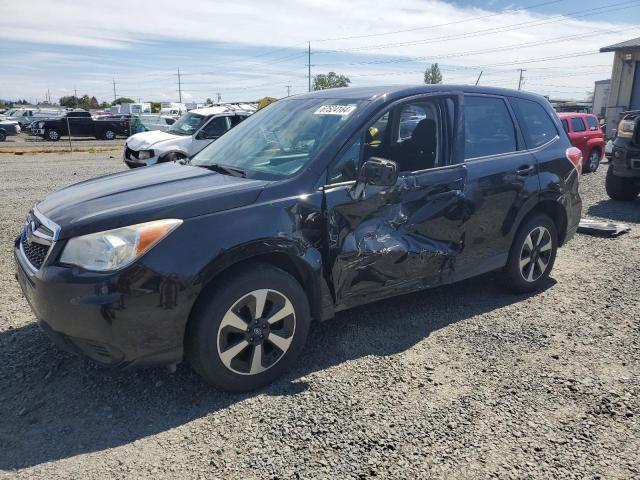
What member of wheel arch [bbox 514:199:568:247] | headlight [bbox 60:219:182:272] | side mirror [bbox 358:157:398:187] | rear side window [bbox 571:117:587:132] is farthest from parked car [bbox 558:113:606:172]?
headlight [bbox 60:219:182:272]

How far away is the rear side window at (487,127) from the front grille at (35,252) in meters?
3.02

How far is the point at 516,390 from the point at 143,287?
228 centimetres

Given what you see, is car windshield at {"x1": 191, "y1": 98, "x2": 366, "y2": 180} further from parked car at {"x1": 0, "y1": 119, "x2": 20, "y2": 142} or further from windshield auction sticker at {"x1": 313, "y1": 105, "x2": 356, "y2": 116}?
parked car at {"x1": 0, "y1": 119, "x2": 20, "y2": 142}

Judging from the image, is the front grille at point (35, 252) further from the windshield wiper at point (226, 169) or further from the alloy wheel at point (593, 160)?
the alloy wheel at point (593, 160)

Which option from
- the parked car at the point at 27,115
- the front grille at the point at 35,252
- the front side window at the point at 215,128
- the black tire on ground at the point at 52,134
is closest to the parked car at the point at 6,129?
the black tire on ground at the point at 52,134

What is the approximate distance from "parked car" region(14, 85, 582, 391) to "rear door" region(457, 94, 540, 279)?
0.01 metres

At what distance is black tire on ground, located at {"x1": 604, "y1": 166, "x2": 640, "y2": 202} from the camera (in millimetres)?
9320

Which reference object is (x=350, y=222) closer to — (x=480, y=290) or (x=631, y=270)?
(x=480, y=290)

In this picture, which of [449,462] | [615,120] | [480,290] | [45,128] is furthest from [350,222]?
[45,128]

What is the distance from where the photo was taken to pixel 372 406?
9.78ft

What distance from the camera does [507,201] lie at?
427 centimetres

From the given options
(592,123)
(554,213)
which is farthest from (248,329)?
(592,123)

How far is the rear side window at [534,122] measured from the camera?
4.55 m

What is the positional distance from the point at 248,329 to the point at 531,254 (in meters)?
2.91
